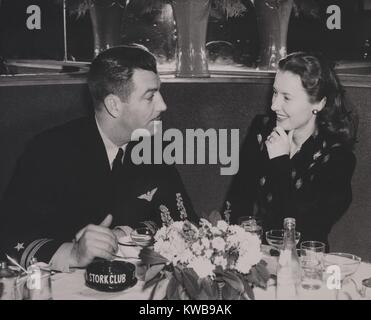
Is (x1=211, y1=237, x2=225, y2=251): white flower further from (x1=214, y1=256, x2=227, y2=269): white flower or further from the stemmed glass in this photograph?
the stemmed glass

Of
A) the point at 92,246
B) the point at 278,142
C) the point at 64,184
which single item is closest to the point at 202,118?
the point at 278,142

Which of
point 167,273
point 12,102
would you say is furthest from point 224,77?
point 167,273

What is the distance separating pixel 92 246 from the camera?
1904 mm

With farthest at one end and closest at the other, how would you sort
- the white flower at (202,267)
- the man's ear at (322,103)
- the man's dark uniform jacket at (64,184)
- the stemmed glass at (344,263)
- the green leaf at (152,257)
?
1. the man's ear at (322,103)
2. the man's dark uniform jacket at (64,184)
3. the stemmed glass at (344,263)
4. the green leaf at (152,257)
5. the white flower at (202,267)

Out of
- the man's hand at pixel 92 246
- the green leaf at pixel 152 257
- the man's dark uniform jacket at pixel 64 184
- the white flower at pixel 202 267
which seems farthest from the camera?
the man's dark uniform jacket at pixel 64 184

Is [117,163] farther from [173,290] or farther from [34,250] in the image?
[173,290]

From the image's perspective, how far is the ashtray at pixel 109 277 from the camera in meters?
1.74

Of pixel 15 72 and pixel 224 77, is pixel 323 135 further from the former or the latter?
pixel 15 72

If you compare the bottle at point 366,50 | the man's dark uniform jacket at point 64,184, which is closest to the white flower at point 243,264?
the man's dark uniform jacket at point 64,184

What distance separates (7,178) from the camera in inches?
104

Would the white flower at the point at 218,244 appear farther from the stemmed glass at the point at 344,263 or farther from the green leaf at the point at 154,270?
the stemmed glass at the point at 344,263

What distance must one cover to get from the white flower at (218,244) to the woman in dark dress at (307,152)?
1145 mm

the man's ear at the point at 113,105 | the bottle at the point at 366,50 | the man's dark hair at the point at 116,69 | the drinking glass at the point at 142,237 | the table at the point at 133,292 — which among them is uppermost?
the bottle at the point at 366,50

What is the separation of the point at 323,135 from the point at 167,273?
132 cm
